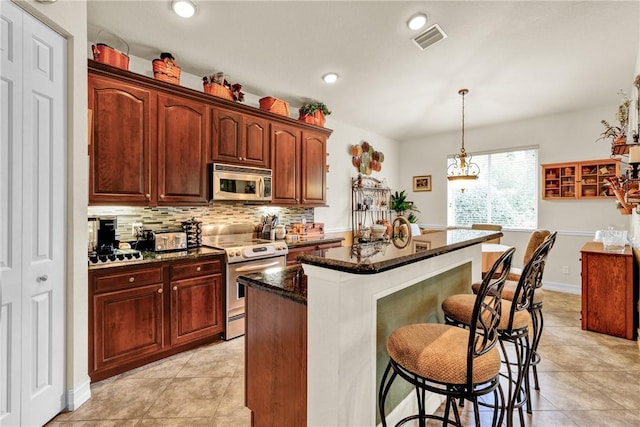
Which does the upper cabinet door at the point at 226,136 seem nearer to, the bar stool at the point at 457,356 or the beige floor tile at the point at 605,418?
the bar stool at the point at 457,356

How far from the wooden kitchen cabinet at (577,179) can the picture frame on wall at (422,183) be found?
188cm

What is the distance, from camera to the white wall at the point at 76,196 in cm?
196

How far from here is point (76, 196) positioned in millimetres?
1984

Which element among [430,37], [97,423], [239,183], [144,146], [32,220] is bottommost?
[97,423]

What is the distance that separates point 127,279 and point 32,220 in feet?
2.52

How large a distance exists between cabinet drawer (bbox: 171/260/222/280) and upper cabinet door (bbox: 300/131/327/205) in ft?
5.18

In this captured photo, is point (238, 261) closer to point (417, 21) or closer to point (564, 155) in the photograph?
point (417, 21)

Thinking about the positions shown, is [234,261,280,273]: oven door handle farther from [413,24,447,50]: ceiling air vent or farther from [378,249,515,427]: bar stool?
[413,24,447,50]: ceiling air vent

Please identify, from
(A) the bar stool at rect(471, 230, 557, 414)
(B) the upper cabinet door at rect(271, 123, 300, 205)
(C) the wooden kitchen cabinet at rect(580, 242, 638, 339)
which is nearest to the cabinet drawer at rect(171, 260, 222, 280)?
(B) the upper cabinet door at rect(271, 123, 300, 205)

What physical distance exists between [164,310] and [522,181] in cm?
555

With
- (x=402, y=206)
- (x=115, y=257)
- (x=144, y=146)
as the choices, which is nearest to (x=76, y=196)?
(x=115, y=257)

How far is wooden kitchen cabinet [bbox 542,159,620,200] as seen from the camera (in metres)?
4.24

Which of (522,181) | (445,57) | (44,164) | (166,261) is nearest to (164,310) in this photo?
(166,261)

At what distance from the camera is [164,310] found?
2551mm
